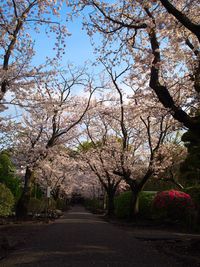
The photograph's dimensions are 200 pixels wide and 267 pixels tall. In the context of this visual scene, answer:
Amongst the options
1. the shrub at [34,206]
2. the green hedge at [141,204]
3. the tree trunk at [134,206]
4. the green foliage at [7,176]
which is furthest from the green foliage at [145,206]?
the green foliage at [7,176]

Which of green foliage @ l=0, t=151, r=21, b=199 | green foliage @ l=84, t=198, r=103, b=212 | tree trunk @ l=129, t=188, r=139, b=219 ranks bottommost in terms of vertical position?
tree trunk @ l=129, t=188, r=139, b=219

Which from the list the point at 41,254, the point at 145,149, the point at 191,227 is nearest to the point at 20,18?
the point at 41,254

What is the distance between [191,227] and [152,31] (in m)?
11.5

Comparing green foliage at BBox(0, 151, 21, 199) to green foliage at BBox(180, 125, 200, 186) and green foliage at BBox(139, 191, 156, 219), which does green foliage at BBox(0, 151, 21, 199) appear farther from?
green foliage at BBox(180, 125, 200, 186)

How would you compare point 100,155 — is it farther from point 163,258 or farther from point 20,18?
point 163,258

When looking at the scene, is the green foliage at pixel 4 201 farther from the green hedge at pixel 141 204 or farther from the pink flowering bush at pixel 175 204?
the green hedge at pixel 141 204

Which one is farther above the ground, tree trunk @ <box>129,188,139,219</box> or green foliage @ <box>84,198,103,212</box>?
Answer: green foliage @ <box>84,198,103,212</box>

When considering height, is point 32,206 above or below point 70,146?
below

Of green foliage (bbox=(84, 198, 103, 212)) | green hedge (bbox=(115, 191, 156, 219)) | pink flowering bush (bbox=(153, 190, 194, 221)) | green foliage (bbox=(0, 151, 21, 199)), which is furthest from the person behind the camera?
green foliage (bbox=(84, 198, 103, 212))

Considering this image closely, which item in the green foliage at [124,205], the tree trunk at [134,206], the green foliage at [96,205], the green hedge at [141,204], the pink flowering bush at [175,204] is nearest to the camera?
the pink flowering bush at [175,204]

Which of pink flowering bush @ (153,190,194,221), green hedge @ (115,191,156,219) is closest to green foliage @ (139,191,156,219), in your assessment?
green hedge @ (115,191,156,219)

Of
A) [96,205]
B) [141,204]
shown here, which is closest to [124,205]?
[141,204]

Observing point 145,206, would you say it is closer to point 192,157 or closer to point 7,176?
point 192,157

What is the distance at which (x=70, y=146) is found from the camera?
32.8 meters
